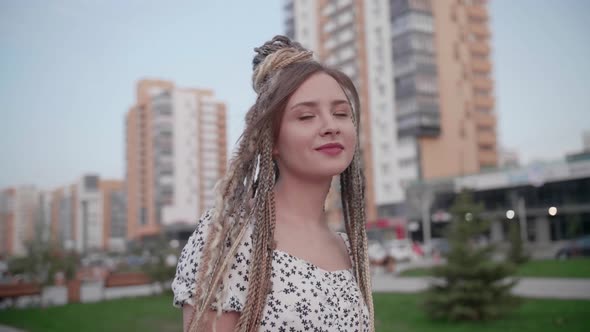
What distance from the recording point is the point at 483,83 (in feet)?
168

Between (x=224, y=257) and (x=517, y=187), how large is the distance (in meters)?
40.6

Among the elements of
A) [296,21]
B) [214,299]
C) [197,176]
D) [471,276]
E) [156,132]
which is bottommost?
[471,276]

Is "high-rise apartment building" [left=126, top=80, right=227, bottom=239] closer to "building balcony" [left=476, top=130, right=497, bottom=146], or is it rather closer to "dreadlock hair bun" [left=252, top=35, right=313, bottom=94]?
"building balcony" [left=476, top=130, right=497, bottom=146]

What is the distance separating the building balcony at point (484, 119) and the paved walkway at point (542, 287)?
3740cm

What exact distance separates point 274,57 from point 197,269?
0.69 m

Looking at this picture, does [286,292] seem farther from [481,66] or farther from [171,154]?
[171,154]

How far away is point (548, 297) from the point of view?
1036 cm

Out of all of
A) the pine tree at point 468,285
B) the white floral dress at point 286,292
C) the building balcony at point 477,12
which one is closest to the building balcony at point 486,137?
the building balcony at point 477,12

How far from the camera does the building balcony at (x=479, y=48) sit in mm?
51281

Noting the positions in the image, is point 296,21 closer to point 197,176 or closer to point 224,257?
point 197,176

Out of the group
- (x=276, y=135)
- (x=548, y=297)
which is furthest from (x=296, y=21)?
(x=276, y=135)

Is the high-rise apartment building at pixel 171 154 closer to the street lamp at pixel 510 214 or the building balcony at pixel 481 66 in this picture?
the building balcony at pixel 481 66

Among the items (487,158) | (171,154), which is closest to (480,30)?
(487,158)

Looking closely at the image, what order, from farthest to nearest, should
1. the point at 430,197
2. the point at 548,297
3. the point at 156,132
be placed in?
1. the point at 156,132
2. the point at 430,197
3. the point at 548,297
